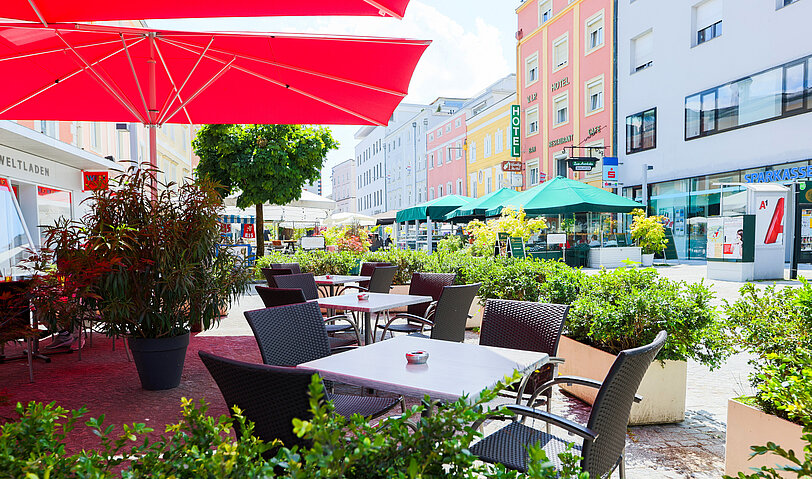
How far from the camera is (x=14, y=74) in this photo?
5062 mm

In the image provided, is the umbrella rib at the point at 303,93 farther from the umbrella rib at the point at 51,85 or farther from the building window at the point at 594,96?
the building window at the point at 594,96

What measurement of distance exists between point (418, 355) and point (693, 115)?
18.7 m

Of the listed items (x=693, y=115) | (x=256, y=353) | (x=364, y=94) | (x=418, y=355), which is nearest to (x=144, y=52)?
(x=364, y=94)

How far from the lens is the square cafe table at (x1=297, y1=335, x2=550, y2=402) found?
7.92ft

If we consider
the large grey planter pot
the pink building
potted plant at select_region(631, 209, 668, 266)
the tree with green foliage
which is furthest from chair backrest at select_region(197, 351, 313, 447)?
the pink building

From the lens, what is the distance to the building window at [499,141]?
29.6m

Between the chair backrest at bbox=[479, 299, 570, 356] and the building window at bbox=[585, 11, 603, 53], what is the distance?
71.3 feet

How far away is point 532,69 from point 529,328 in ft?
85.8

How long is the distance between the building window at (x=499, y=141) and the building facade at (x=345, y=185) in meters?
40.4

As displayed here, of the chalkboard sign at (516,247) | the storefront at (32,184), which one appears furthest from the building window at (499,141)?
the storefront at (32,184)

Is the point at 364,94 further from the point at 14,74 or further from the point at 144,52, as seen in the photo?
the point at 14,74

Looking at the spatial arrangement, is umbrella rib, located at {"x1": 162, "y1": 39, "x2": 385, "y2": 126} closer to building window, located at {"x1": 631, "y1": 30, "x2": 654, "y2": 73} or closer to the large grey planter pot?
the large grey planter pot

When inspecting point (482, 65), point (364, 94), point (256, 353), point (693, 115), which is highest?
point (482, 65)

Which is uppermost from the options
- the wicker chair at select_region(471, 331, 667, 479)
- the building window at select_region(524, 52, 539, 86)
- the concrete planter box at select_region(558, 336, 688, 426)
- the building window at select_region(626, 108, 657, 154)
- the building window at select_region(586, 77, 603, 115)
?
the building window at select_region(524, 52, 539, 86)
